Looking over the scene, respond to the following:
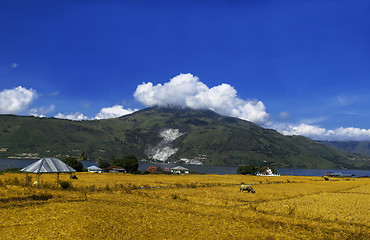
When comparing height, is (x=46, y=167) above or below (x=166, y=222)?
above

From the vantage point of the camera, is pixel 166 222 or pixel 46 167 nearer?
pixel 166 222

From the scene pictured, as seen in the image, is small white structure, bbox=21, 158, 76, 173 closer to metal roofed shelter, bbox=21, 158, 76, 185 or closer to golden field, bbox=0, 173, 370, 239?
metal roofed shelter, bbox=21, 158, 76, 185

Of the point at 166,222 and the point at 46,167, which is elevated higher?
the point at 46,167

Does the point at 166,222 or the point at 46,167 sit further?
the point at 46,167

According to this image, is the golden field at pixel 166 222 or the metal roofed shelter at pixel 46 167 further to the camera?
the metal roofed shelter at pixel 46 167

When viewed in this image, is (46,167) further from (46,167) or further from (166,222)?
(166,222)

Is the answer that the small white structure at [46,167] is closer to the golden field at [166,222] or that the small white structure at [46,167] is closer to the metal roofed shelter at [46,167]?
the metal roofed shelter at [46,167]

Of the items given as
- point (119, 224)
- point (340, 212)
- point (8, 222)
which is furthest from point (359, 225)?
point (8, 222)

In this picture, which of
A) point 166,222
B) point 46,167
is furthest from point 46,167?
point 166,222

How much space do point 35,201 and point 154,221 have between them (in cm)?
1452

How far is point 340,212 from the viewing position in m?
31.3

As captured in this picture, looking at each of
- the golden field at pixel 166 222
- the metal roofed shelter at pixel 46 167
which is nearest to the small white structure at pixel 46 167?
the metal roofed shelter at pixel 46 167

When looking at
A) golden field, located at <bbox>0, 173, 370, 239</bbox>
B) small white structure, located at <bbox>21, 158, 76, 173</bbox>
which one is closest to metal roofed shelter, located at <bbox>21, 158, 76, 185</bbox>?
small white structure, located at <bbox>21, 158, 76, 173</bbox>

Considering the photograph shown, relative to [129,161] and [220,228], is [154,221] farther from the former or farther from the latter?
[129,161]
